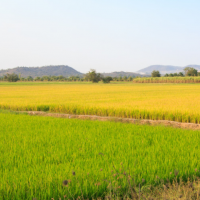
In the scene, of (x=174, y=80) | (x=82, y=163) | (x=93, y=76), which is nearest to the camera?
(x=82, y=163)

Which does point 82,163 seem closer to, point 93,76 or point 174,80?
point 174,80

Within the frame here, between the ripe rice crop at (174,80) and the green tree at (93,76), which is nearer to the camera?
the ripe rice crop at (174,80)

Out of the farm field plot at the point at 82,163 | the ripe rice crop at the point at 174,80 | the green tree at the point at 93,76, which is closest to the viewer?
the farm field plot at the point at 82,163

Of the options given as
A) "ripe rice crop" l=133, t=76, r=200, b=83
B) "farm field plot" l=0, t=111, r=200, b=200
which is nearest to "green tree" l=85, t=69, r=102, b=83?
"ripe rice crop" l=133, t=76, r=200, b=83

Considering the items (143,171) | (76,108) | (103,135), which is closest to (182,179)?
(143,171)

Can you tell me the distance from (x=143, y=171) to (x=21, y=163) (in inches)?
76.7

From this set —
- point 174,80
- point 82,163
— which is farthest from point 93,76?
point 82,163

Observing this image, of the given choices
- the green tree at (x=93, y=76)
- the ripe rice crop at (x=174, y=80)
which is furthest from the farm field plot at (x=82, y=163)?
the green tree at (x=93, y=76)

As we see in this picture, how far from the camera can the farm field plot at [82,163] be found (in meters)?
2.85

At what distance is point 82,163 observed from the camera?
376 centimetres

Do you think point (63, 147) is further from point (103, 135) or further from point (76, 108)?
point (76, 108)

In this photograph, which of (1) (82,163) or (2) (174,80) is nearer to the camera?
(1) (82,163)

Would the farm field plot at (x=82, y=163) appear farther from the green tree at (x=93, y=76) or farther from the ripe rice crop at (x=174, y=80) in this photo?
the green tree at (x=93, y=76)

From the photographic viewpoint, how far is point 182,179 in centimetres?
333
